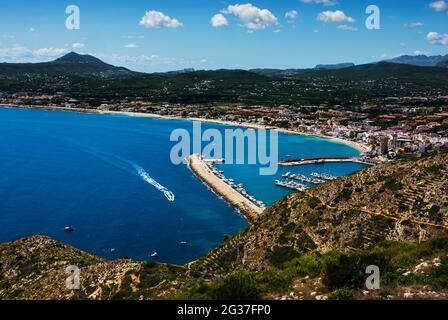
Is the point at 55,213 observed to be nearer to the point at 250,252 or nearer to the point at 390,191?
the point at 250,252

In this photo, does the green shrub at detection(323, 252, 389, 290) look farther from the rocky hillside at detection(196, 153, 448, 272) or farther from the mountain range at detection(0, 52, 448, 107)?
the mountain range at detection(0, 52, 448, 107)

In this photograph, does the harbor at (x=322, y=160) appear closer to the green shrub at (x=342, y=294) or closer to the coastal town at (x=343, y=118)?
the coastal town at (x=343, y=118)

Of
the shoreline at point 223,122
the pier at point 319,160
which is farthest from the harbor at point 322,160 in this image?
the shoreline at point 223,122

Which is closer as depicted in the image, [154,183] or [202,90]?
[154,183]

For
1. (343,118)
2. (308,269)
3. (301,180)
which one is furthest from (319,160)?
(308,269)

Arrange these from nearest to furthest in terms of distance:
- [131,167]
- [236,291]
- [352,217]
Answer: [236,291] < [352,217] < [131,167]

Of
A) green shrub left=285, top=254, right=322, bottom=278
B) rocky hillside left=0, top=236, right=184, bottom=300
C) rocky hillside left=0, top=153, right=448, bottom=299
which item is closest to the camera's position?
rocky hillside left=0, top=153, right=448, bottom=299

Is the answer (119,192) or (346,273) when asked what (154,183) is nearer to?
(119,192)

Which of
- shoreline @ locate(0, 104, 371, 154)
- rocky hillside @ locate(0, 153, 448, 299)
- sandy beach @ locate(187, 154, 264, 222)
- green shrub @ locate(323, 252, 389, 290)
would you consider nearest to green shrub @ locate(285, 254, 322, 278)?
rocky hillside @ locate(0, 153, 448, 299)
